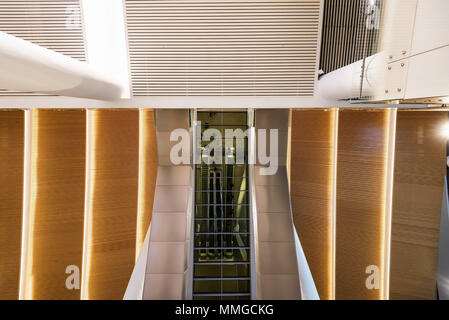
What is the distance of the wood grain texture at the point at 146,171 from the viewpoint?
5367 mm

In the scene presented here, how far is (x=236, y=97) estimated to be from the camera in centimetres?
436

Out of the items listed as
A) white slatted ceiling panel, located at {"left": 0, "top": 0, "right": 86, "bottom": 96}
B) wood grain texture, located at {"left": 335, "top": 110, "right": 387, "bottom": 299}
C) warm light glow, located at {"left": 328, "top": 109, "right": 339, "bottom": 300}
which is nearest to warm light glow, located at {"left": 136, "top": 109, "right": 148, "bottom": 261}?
white slatted ceiling panel, located at {"left": 0, "top": 0, "right": 86, "bottom": 96}

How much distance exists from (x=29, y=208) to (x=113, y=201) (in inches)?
53.7

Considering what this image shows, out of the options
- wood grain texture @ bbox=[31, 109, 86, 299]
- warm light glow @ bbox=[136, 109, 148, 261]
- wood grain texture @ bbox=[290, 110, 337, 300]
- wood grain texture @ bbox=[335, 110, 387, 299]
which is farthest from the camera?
warm light glow @ bbox=[136, 109, 148, 261]

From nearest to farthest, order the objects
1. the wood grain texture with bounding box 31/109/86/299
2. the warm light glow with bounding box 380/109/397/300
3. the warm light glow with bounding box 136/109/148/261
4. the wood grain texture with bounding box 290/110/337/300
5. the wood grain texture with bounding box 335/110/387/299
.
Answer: the warm light glow with bounding box 380/109/397/300, the wood grain texture with bounding box 335/110/387/299, the wood grain texture with bounding box 31/109/86/299, the wood grain texture with bounding box 290/110/337/300, the warm light glow with bounding box 136/109/148/261

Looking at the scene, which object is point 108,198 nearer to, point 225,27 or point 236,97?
point 236,97

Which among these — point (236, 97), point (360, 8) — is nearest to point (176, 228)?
point (236, 97)

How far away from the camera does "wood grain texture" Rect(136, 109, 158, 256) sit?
537 cm

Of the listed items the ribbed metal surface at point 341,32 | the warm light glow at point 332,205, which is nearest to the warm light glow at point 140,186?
the ribbed metal surface at point 341,32

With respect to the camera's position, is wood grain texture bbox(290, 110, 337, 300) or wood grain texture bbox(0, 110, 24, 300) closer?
wood grain texture bbox(0, 110, 24, 300)

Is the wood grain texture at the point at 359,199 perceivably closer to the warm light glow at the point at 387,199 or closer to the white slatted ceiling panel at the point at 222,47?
the warm light glow at the point at 387,199

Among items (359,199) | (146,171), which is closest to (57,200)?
Answer: (146,171)

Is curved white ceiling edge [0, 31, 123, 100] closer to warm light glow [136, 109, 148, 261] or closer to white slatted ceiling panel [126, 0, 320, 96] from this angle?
white slatted ceiling panel [126, 0, 320, 96]

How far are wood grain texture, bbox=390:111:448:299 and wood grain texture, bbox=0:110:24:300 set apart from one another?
6171 mm
